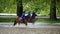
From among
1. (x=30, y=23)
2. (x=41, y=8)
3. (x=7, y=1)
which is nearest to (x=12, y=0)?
(x=7, y=1)

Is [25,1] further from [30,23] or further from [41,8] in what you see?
[30,23]

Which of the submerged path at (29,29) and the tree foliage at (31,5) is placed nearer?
the submerged path at (29,29)

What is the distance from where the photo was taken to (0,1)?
24500 mm

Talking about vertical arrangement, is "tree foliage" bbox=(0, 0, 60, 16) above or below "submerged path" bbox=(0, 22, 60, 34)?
above

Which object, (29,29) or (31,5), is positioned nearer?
(29,29)

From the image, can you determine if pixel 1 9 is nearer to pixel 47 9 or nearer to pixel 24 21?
pixel 47 9

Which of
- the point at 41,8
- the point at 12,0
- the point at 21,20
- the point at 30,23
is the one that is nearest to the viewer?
the point at 21,20

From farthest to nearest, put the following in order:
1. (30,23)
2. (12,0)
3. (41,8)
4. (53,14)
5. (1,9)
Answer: (1,9) → (41,8) → (12,0) → (53,14) → (30,23)

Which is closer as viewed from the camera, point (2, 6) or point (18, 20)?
point (18, 20)

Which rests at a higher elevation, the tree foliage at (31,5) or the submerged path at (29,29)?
the tree foliage at (31,5)

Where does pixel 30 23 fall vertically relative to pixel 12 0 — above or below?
below

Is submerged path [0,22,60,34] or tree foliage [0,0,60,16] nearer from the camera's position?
submerged path [0,22,60,34]

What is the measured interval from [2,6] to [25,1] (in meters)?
3.52

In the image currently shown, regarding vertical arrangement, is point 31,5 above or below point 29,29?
above
